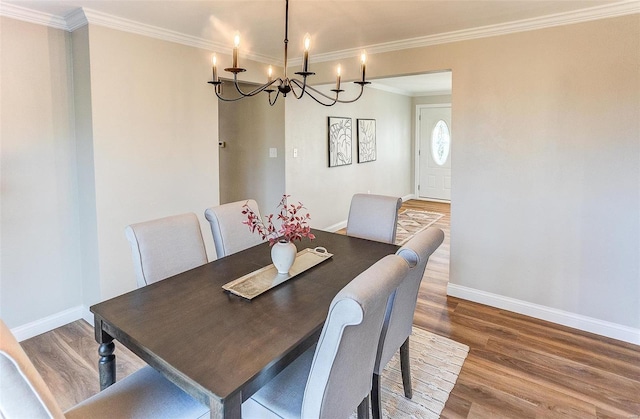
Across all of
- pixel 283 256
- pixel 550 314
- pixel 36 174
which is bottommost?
pixel 550 314

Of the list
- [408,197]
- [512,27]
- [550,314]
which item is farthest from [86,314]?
[408,197]

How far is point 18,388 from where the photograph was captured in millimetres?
858

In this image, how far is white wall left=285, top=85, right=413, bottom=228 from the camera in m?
4.77

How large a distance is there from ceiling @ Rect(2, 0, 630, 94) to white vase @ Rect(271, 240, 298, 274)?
1.57 meters

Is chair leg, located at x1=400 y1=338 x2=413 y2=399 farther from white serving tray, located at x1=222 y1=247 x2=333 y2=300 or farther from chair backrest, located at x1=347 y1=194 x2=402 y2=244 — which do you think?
chair backrest, located at x1=347 y1=194 x2=402 y2=244

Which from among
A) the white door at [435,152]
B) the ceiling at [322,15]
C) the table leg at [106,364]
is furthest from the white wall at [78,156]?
the white door at [435,152]

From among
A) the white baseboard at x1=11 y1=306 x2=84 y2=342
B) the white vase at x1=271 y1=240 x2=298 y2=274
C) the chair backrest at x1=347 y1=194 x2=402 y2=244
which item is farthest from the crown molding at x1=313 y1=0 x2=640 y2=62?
the white baseboard at x1=11 y1=306 x2=84 y2=342

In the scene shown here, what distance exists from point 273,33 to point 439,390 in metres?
2.88

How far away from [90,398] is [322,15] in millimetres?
2560

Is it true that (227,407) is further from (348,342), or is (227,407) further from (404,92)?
(404,92)

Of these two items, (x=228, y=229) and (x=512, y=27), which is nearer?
(x=228, y=229)

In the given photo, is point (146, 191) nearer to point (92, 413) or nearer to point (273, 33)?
point (273, 33)

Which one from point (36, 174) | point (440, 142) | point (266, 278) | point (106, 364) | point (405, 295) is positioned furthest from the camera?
point (440, 142)

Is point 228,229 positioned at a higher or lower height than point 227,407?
higher
